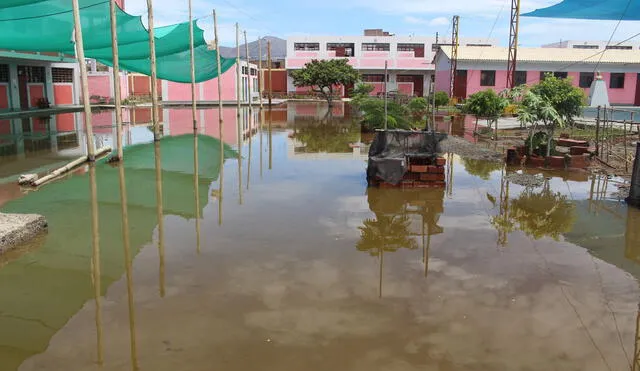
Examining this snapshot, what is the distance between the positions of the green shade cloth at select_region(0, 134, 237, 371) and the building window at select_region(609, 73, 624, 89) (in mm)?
35198

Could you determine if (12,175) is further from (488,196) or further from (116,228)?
(488,196)

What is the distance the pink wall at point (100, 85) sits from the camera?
127 feet

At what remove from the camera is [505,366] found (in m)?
3.92

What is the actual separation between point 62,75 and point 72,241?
3131 cm

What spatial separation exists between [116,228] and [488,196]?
597 cm

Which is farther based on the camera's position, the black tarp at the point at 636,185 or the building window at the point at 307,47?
the building window at the point at 307,47

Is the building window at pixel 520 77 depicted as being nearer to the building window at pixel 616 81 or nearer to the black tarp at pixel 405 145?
the building window at pixel 616 81

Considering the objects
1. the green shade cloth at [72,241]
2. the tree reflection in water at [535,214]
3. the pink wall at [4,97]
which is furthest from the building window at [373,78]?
the tree reflection in water at [535,214]

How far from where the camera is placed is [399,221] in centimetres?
775

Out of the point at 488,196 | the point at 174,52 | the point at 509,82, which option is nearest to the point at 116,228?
the point at 488,196

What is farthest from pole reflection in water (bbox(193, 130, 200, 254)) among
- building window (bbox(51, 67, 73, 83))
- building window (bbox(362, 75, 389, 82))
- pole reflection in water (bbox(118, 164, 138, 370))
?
building window (bbox(362, 75, 389, 82))

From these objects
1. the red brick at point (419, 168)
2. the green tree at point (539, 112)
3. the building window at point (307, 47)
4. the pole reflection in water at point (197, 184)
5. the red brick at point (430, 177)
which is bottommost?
the pole reflection in water at point (197, 184)

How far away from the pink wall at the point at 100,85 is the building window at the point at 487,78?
26103 millimetres

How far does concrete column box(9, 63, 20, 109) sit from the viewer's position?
28.9 m
